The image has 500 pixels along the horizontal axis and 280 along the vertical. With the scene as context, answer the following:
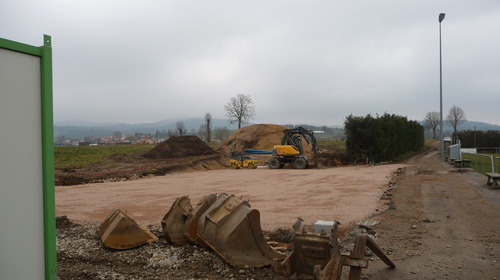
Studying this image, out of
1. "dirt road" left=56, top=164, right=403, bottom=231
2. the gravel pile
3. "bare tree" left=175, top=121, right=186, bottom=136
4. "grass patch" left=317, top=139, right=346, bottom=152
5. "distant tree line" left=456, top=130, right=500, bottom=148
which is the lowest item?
"dirt road" left=56, top=164, right=403, bottom=231

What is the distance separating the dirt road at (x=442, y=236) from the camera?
5.99 m

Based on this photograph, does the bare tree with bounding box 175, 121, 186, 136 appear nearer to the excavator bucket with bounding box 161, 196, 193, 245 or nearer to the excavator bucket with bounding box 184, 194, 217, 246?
the excavator bucket with bounding box 161, 196, 193, 245

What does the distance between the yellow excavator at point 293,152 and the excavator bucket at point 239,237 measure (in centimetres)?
2336

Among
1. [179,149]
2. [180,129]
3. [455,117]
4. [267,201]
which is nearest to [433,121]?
[455,117]

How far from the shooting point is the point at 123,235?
7.00m

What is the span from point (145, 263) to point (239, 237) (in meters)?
1.62

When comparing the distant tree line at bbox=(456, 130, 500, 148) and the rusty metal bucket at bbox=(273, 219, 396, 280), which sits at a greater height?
the distant tree line at bbox=(456, 130, 500, 148)

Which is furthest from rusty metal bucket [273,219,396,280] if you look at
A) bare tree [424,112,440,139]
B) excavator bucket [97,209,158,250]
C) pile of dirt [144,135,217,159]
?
bare tree [424,112,440,139]

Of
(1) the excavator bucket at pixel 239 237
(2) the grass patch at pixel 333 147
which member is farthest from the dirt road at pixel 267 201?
(2) the grass patch at pixel 333 147

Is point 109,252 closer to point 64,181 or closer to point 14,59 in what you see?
point 14,59

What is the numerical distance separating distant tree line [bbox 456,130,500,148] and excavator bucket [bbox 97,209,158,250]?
5143 cm

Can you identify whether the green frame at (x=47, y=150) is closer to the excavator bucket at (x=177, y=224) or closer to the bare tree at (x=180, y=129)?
the excavator bucket at (x=177, y=224)

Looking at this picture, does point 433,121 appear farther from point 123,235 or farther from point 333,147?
point 123,235

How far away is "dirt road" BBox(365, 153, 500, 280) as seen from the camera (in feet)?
19.7
